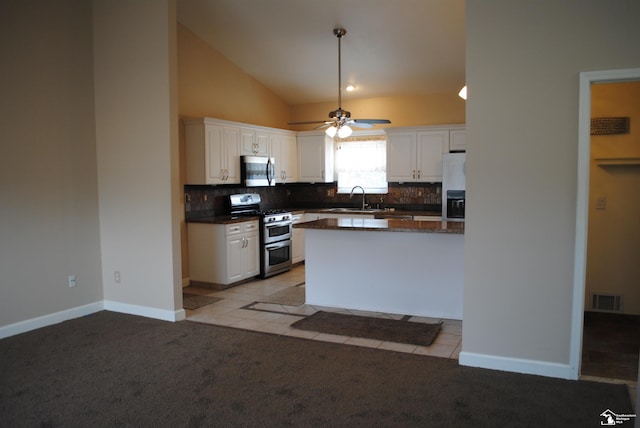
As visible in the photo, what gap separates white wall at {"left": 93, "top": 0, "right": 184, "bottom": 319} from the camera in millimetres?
4621

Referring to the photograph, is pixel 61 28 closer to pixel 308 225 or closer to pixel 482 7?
pixel 308 225

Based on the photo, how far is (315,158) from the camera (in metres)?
8.03

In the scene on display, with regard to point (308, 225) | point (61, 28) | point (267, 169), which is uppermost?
point (61, 28)

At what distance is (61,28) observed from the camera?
4.61 meters

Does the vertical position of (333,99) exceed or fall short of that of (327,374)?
it exceeds it

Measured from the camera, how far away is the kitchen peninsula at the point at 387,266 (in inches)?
181

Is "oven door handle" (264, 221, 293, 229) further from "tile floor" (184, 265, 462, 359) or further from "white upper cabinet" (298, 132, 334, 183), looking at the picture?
"white upper cabinet" (298, 132, 334, 183)

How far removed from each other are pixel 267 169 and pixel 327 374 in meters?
4.26

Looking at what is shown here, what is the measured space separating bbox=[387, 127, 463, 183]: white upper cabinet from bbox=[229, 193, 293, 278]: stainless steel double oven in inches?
72.5

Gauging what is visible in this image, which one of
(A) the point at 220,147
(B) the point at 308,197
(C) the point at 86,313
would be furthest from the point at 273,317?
(B) the point at 308,197

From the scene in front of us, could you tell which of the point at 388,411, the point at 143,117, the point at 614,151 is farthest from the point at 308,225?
the point at 614,151

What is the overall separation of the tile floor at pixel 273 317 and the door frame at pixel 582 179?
3.11 feet

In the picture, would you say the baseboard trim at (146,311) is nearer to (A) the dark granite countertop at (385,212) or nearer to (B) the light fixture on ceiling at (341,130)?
(B) the light fixture on ceiling at (341,130)

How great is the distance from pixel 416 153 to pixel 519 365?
434cm
